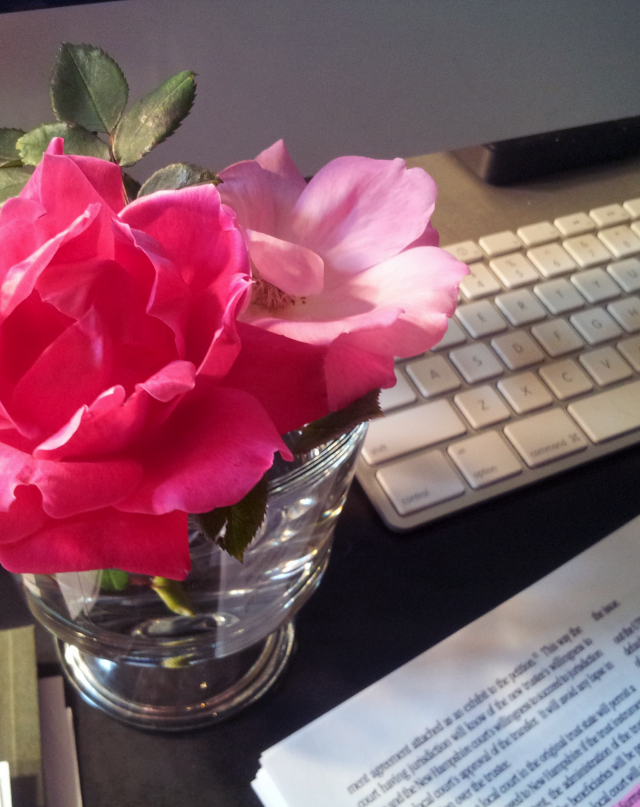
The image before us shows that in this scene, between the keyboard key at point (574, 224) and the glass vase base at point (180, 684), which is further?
the keyboard key at point (574, 224)

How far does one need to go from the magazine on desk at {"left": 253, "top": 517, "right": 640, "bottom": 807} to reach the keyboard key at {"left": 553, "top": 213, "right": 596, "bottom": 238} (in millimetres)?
219

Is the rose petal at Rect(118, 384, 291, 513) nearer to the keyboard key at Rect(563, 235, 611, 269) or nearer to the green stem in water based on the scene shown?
the green stem in water

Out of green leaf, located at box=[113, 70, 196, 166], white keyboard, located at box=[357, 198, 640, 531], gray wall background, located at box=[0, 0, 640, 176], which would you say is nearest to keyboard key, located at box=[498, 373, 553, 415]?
white keyboard, located at box=[357, 198, 640, 531]

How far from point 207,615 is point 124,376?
0.38 ft

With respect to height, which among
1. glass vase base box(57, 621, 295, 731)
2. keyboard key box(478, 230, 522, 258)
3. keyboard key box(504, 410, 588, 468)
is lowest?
glass vase base box(57, 621, 295, 731)

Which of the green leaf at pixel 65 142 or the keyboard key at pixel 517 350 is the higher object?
the green leaf at pixel 65 142

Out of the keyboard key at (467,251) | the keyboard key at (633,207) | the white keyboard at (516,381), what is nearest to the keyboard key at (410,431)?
the white keyboard at (516,381)

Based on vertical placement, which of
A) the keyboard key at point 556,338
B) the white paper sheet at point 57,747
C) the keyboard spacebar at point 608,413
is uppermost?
the keyboard key at point 556,338

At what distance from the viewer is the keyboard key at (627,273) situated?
14.6 inches

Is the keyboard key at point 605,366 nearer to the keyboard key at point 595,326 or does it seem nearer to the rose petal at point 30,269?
the keyboard key at point 595,326

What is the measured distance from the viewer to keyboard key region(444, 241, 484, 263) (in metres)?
0.36

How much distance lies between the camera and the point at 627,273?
0.38 meters

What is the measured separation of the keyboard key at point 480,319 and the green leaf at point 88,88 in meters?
0.22

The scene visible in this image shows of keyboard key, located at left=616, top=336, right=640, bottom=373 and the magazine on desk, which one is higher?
keyboard key, located at left=616, top=336, right=640, bottom=373
